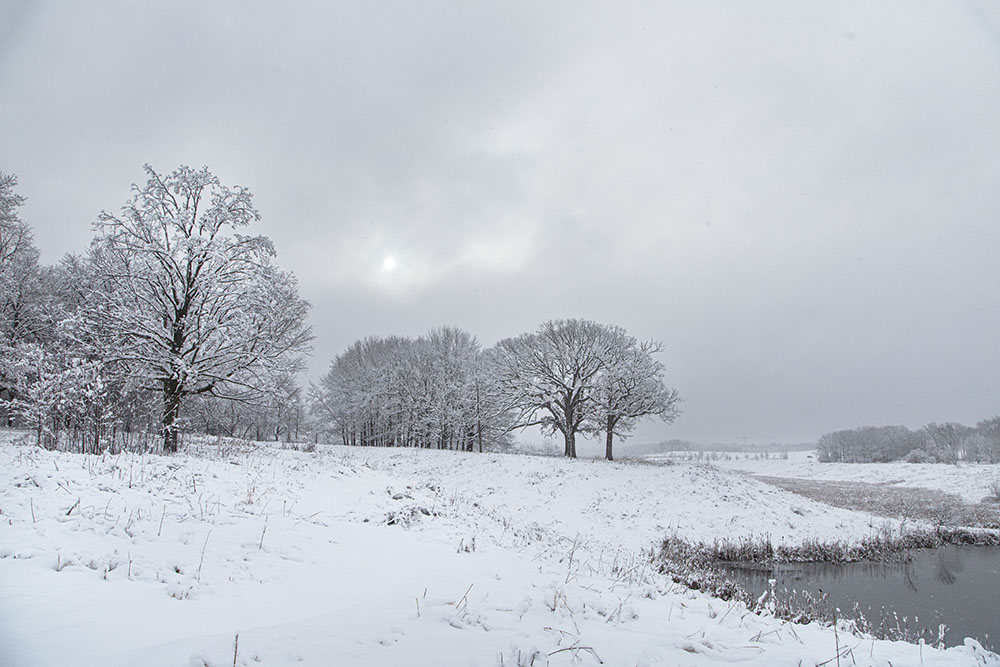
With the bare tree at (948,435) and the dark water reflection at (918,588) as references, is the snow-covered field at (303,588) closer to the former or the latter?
the dark water reflection at (918,588)

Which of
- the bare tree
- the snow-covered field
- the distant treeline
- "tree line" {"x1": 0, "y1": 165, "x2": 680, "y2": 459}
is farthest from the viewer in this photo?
the bare tree

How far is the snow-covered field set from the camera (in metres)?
3.92

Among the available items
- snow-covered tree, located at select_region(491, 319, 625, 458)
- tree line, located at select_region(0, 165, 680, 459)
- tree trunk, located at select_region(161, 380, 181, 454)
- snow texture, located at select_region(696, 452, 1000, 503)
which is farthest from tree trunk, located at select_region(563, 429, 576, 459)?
tree trunk, located at select_region(161, 380, 181, 454)

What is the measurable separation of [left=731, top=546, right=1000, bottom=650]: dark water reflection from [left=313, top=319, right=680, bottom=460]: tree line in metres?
15.9

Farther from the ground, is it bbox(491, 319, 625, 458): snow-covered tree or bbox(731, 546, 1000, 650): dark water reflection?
bbox(491, 319, 625, 458): snow-covered tree

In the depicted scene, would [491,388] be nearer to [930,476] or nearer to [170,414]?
[170,414]

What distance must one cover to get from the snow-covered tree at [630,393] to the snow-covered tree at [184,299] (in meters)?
22.7

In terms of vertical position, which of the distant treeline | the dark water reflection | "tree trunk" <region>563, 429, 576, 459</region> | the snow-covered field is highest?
the snow-covered field

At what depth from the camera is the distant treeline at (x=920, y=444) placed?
75.1m

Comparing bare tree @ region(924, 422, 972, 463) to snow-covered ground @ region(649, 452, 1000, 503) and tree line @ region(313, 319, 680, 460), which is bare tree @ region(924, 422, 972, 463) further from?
tree line @ region(313, 319, 680, 460)

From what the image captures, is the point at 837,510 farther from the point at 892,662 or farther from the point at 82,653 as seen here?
the point at 82,653

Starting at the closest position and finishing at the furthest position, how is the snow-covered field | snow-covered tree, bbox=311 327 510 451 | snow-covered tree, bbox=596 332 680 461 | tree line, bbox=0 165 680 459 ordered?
the snow-covered field < tree line, bbox=0 165 680 459 < snow-covered tree, bbox=596 332 680 461 < snow-covered tree, bbox=311 327 510 451

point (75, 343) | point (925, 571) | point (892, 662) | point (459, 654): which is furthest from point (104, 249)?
point (925, 571)

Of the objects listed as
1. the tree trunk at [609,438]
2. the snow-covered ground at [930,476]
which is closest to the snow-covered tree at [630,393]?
the tree trunk at [609,438]
